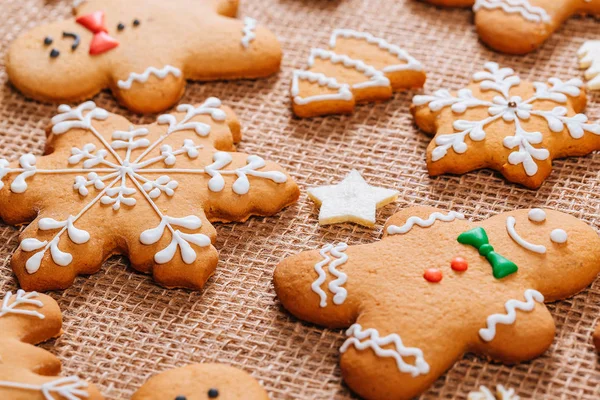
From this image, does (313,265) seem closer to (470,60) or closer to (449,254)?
(449,254)

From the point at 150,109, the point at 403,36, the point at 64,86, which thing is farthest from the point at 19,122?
the point at 403,36

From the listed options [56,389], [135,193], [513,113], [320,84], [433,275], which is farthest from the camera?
[320,84]

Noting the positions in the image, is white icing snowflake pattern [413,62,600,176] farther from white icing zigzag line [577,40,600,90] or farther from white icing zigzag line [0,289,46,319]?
white icing zigzag line [0,289,46,319]

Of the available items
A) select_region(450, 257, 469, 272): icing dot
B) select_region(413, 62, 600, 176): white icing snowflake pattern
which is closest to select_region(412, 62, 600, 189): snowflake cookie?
select_region(413, 62, 600, 176): white icing snowflake pattern

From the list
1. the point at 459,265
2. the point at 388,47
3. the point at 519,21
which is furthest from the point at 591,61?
the point at 459,265

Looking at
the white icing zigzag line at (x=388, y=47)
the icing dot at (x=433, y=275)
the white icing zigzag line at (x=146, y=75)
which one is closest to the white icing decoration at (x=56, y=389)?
the icing dot at (x=433, y=275)

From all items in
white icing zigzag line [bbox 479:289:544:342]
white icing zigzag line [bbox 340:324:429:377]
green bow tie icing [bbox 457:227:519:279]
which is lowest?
white icing zigzag line [bbox 340:324:429:377]

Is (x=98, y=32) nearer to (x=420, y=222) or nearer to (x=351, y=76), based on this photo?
(x=351, y=76)
